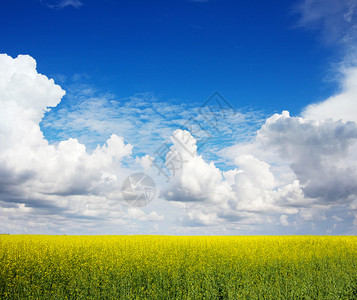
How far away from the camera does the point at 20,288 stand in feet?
39.2

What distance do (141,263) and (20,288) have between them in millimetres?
5483

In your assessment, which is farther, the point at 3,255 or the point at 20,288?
the point at 3,255

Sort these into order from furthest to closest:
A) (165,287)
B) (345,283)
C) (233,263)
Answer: (233,263) → (345,283) → (165,287)

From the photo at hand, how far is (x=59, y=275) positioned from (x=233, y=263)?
8.94 m

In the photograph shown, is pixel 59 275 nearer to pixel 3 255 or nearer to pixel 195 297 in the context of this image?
pixel 3 255

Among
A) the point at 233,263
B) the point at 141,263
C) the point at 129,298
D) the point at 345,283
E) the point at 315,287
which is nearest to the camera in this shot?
the point at 129,298

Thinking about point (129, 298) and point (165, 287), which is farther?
point (165, 287)

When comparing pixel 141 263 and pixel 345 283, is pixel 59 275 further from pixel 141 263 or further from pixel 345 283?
pixel 345 283

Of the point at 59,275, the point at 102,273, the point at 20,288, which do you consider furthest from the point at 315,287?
the point at 20,288

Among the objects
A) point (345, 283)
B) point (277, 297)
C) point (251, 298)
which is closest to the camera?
point (251, 298)

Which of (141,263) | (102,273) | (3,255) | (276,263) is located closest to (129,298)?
(102,273)

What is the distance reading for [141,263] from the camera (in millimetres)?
14852

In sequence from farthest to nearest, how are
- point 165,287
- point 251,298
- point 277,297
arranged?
point 165,287 < point 277,297 < point 251,298

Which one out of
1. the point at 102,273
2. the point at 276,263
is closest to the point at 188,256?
the point at 276,263
